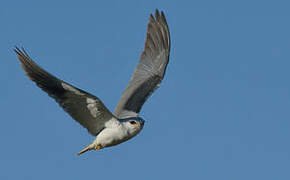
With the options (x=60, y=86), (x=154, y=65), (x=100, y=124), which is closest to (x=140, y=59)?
(x=154, y=65)

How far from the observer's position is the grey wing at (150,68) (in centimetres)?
1566

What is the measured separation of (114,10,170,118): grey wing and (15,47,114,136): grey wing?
7.03 ft

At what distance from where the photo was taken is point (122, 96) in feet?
52.2

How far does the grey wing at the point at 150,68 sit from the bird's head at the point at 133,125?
1.42m

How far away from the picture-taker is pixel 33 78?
42.5 ft

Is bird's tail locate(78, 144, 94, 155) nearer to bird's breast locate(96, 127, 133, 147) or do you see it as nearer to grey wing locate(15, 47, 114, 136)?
bird's breast locate(96, 127, 133, 147)

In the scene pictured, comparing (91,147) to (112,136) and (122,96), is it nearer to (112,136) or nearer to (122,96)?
(112,136)

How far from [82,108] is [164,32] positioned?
4.30 meters

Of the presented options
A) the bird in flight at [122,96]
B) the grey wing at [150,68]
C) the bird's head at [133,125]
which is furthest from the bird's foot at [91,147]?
the grey wing at [150,68]

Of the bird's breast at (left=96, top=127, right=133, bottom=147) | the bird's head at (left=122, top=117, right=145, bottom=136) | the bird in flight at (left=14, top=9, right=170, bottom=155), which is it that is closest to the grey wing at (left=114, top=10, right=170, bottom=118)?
the bird in flight at (left=14, top=9, right=170, bottom=155)

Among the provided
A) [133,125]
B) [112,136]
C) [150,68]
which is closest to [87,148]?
[112,136]

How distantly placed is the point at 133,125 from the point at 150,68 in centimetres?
315

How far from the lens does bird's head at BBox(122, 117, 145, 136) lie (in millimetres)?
13812

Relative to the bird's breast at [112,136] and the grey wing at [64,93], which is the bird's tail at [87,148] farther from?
the grey wing at [64,93]
